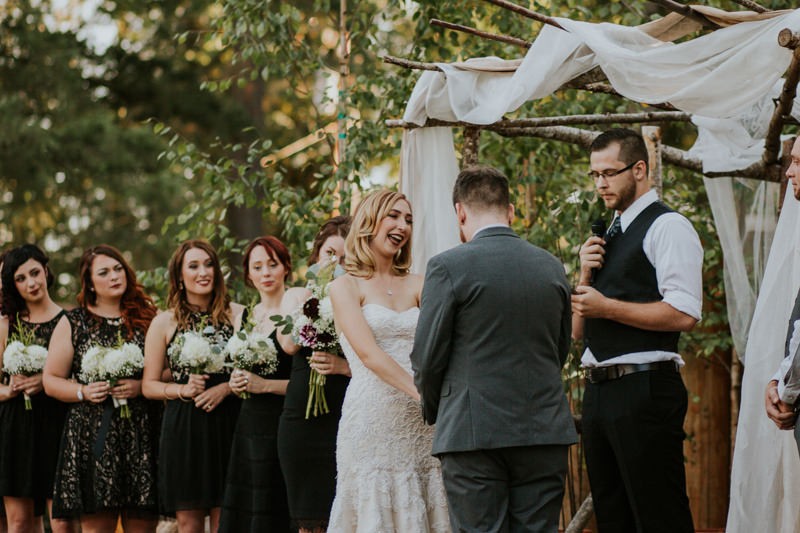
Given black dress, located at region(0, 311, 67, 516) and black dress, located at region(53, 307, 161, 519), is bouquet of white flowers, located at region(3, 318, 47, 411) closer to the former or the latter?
black dress, located at region(0, 311, 67, 516)

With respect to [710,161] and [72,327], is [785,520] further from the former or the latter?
[72,327]

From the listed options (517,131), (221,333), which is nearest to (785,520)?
(517,131)

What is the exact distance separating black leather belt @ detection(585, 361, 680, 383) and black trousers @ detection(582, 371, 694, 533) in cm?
2

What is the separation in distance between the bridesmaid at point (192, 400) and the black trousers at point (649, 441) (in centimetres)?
234

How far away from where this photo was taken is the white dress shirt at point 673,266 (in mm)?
4277

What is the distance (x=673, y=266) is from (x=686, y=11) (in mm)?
1048

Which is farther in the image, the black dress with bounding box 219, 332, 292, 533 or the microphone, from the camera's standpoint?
the black dress with bounding box 219, 332, 292, 533

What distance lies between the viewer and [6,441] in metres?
6.42

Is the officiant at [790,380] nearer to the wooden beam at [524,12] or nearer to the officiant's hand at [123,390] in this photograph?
the wooden beam at [524,12]

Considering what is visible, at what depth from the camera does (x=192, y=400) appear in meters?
5.90

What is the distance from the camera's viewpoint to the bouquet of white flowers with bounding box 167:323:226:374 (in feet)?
18.8

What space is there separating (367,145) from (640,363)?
3593 mm

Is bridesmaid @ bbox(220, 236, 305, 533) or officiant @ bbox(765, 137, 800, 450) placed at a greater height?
officiant @ bbox(765, 137, 800, 450)

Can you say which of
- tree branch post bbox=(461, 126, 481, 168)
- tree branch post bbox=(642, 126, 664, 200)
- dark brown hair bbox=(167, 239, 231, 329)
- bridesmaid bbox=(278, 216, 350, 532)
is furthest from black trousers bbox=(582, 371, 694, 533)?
dark brown hair bbox=(167, 239, 231, 329)
